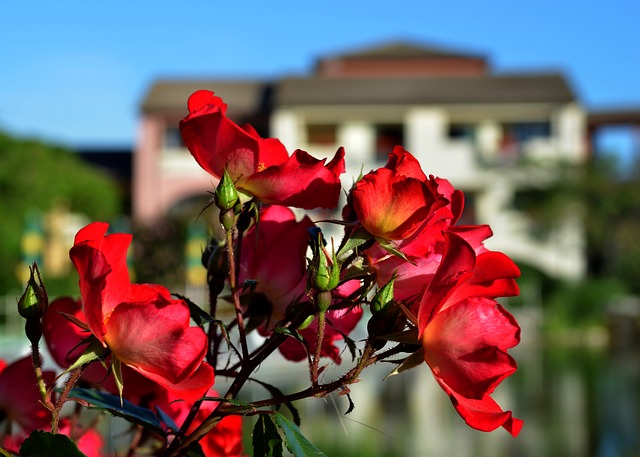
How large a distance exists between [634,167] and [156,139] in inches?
455

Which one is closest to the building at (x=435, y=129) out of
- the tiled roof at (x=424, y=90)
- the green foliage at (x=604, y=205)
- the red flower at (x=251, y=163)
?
the tiled roof at (x=424, y=90)

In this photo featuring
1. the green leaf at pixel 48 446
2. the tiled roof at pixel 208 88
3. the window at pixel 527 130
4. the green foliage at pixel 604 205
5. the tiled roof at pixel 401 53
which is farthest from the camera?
the tiled roof at pixel 401 53

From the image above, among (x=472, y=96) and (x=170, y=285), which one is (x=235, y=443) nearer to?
(x=170, y=285)

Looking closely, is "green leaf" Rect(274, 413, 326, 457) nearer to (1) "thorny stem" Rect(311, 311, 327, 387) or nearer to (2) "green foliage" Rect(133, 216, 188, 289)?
(1) "thorny stem" Rect(311, 311, 327, 387)

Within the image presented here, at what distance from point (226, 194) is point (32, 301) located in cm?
14

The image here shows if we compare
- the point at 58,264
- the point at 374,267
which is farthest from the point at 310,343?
the point at 58,264

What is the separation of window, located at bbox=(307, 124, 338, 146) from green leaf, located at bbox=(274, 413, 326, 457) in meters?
25.9

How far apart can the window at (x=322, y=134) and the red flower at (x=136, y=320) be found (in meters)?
25.9

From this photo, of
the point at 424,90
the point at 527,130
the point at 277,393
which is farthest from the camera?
the point at 527,130

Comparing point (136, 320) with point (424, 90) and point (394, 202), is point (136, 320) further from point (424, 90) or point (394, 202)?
point (424, 90)

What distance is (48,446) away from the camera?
1.97 feet

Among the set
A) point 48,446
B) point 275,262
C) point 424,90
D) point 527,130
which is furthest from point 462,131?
point 48,446

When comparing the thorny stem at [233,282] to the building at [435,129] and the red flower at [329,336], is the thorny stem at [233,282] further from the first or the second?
the building at [435,129]

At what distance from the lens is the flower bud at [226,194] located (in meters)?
0.66
